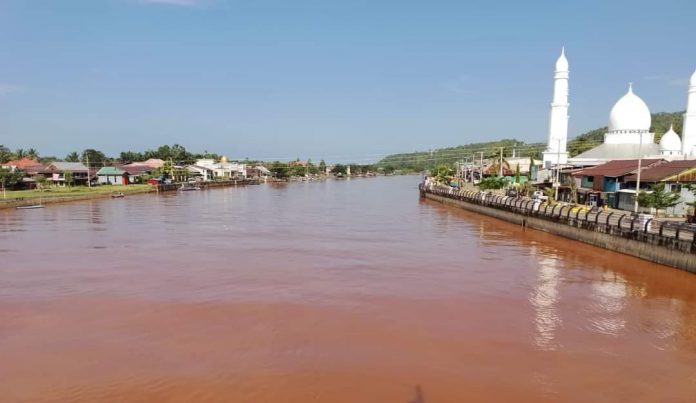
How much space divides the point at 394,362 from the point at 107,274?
13913mm

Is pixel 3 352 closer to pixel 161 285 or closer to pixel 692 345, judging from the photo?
pixel 161 285

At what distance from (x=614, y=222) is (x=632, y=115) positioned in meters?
36.7

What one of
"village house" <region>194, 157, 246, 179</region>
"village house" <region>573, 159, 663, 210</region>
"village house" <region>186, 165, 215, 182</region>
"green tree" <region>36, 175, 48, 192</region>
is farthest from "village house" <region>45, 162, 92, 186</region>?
"village house" <region>573, 159, 663, 210</region>

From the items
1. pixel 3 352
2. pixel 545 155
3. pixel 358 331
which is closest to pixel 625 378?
pixel 358 331

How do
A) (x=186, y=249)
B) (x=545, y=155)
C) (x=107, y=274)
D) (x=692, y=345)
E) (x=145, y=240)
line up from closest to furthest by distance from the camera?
(x=692, y=345) → (x=107, y=274) → (x=186, y=249) → (x=145, y=240) → (x=545, y=155)

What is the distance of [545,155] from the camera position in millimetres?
60531

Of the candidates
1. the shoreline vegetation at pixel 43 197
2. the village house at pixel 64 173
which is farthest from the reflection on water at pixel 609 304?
the village house at pixel 64 173

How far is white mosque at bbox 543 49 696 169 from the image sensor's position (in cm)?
4912

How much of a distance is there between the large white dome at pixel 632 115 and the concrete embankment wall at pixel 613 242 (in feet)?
87.1

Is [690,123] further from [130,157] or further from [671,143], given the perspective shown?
[130,157]

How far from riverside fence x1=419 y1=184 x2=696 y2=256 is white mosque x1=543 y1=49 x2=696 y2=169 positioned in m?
13.9

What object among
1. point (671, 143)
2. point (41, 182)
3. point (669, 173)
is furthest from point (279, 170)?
point (669, 173)

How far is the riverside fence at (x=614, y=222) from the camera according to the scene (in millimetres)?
19734

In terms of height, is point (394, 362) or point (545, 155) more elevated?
point (545, 155)
